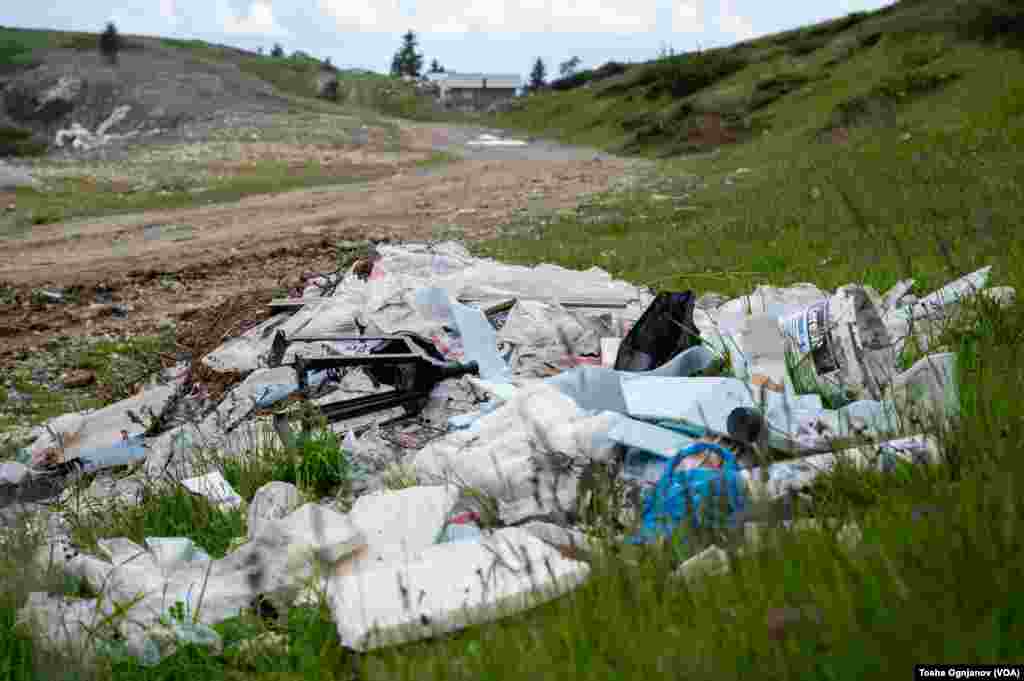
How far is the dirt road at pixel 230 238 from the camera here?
34.1ft

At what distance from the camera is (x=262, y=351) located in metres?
6.26

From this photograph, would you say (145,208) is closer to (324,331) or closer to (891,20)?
(324,331)

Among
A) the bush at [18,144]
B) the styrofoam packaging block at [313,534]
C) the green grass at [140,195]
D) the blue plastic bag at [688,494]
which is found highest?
the bush at [18,144]

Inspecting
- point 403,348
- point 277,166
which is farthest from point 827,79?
point 403,348

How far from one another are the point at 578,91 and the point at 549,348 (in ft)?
179

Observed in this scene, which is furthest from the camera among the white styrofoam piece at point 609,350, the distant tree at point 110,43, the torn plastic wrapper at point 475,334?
the distant tree at point 110,43

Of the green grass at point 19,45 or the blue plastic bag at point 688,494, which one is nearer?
the blue plastic bag at point 688,494

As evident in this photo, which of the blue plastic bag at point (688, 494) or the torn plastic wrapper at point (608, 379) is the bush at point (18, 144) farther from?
the blue plastic bag at point (688, 494)

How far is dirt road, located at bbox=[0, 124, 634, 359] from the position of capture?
1040 centimetres

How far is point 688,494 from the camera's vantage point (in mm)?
2373

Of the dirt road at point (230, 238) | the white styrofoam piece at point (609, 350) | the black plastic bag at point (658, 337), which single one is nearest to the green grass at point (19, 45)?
the dirt road at point (230, 238)

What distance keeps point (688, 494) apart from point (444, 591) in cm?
63

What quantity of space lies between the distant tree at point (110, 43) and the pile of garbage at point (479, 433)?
1957 inches

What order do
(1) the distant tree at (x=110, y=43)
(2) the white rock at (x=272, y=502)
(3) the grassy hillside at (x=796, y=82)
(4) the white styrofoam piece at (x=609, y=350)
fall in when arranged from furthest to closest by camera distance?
(1) the distant tree at (x=110, y=43), (3) the grassy hillside at (x=796, y=82), (4) the white styrofoam piece at (x=609, y=350), (2) the white rock at (x=272, y=502)
